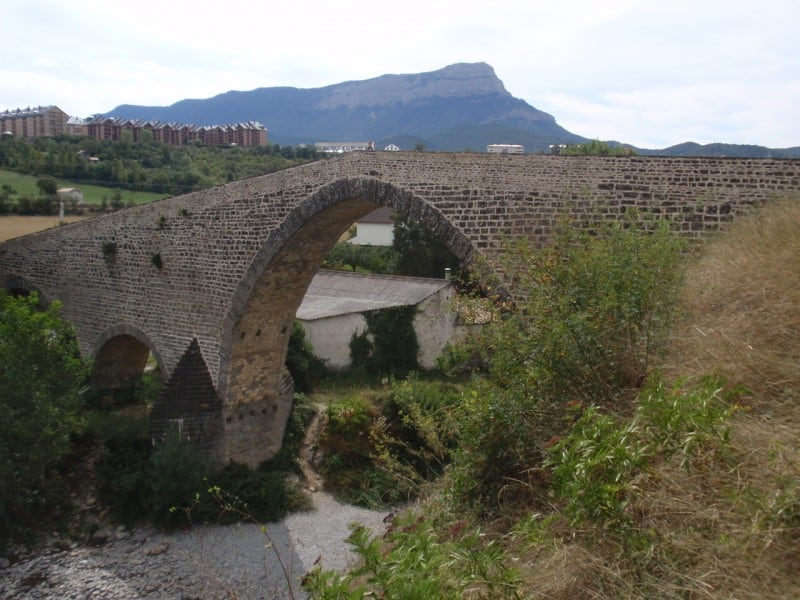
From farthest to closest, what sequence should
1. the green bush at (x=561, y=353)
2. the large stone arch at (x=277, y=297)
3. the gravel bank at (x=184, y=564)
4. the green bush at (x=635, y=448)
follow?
the gravel bank at (x=184, y=564)
the large stone arch at (x=277, y=297)
the green bush at (x=561, y=353)
the green bush at (x=635, y=448)

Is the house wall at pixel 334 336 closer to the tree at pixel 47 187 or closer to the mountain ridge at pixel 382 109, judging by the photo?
the tree at pixel 47 187

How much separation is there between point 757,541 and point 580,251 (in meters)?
2.94

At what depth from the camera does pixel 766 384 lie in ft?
12.3

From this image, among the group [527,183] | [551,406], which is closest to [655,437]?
[551,406]

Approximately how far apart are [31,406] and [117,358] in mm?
3741

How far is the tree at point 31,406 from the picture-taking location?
1016cm

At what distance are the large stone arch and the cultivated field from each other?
13069 mm

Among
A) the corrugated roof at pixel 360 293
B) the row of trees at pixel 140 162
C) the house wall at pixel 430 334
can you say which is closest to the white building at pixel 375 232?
the row of trees at pixel 140 162

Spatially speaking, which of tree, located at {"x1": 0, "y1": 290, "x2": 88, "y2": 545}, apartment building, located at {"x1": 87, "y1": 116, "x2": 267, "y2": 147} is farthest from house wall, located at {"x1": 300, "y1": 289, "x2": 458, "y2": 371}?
apartment building, located at {"x1": 87, "y1": 116, "x2": 267, "y2": 147}

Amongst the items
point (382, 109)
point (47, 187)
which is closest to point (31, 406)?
point (47, 187)

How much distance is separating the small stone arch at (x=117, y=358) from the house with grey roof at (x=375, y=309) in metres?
4.12

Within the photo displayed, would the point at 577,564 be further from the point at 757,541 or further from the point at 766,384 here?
the point at 766,384

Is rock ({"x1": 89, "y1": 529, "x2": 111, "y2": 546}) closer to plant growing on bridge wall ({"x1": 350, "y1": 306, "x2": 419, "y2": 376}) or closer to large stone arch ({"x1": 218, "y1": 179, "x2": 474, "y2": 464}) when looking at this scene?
large stone arch ({"x1": 218, "y1": 179, "x2": 474, "y2": 464})

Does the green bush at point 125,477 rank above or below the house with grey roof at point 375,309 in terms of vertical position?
below
